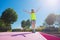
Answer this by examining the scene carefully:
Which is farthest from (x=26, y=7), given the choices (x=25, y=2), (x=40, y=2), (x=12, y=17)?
(x=12, y=17)

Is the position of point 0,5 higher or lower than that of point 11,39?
higher

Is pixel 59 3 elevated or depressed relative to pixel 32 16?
elevated

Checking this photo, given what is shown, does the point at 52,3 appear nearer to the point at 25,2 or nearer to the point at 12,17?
the point at 25,2

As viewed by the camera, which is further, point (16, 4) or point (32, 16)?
point (16, 4)

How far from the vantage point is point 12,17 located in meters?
6.05

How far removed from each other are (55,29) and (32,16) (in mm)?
1238

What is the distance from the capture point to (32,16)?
404 centimetres

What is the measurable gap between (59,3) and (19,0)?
147 centimetres

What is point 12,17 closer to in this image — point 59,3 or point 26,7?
point 26,7

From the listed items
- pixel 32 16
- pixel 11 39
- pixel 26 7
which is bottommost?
pixel 11 39

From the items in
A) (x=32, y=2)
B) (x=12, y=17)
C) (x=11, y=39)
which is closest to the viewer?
(x=11, y=39)

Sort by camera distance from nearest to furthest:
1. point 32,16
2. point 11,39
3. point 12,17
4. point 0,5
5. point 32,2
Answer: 1. point 11,39
2. point 32,16
3. point 0,5
4. point 32,2
5. point 12,17

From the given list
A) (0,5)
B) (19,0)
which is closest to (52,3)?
(19,0)

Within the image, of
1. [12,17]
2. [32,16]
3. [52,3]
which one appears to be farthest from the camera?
[12,17]
